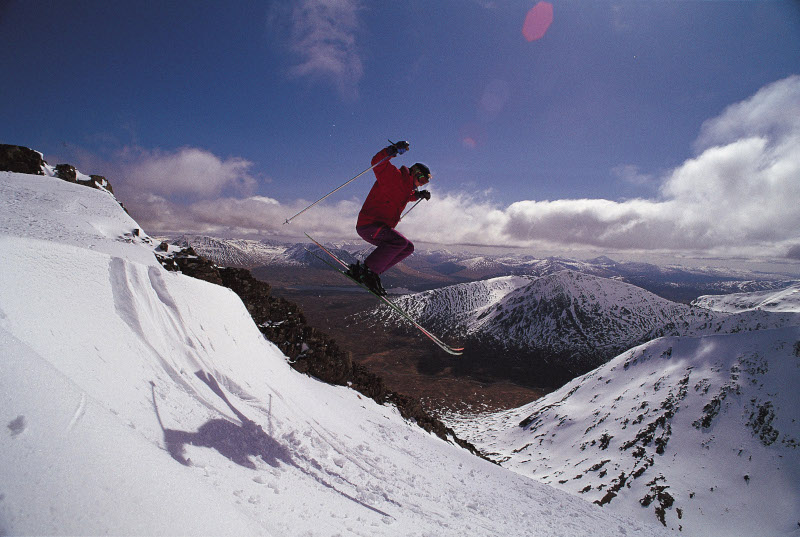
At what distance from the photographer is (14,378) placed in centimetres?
276

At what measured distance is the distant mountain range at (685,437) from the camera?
114ft

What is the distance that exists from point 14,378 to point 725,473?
67398 mm

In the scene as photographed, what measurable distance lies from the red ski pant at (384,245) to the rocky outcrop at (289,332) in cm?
1017

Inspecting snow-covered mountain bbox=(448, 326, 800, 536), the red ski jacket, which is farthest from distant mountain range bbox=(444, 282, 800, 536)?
the red ski jacket

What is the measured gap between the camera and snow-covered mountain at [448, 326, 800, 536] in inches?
1364

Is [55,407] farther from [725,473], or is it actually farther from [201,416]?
[725,473]

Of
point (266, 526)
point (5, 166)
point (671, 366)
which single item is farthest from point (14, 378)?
point (671, 366)

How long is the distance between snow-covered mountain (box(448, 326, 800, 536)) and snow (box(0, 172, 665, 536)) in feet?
125

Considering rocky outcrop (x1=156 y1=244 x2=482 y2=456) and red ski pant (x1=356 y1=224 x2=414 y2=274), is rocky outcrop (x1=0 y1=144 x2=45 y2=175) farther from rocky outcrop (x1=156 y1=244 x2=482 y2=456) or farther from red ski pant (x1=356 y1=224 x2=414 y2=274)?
red ski pant (x1=356 y1=224 x2=414 y2=274)

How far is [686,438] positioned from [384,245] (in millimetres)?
66092

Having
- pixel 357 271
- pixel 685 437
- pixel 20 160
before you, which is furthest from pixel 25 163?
pixel 685 437

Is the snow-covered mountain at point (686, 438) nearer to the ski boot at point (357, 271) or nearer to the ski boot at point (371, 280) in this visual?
the ski boot at point (371, 280)

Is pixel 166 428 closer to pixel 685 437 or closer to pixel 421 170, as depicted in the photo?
pixel 421 170

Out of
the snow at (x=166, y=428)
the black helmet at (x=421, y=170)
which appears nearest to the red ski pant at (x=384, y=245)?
the black helmet at (x=421, y=170)
